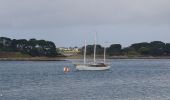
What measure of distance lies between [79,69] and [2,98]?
74.0m

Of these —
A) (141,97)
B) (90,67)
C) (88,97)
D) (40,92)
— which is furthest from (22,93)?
(90,67)

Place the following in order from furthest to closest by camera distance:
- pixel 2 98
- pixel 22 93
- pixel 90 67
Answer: pixel 90 67 → pixel 22 93 → pixel 2 98

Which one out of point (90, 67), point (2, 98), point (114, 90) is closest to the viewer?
point (2, 98)

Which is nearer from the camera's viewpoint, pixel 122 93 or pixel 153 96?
pixel 153 96

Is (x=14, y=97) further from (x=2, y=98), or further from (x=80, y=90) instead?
(x=80, y=90)

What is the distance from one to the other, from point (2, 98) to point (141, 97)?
1407 cm

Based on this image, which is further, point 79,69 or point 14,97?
point 79,69

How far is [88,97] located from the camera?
2655 inches

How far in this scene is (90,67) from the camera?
13462cm

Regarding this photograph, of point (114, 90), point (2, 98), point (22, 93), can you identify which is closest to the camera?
point (2, 98)

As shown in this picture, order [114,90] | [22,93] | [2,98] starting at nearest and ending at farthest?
[2,98] < [22,93] < [114,90]

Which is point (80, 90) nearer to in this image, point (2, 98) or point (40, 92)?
point (40, 92)

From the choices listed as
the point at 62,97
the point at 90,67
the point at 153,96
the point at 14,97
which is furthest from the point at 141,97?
the point at 90,67

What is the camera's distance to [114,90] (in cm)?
7694
